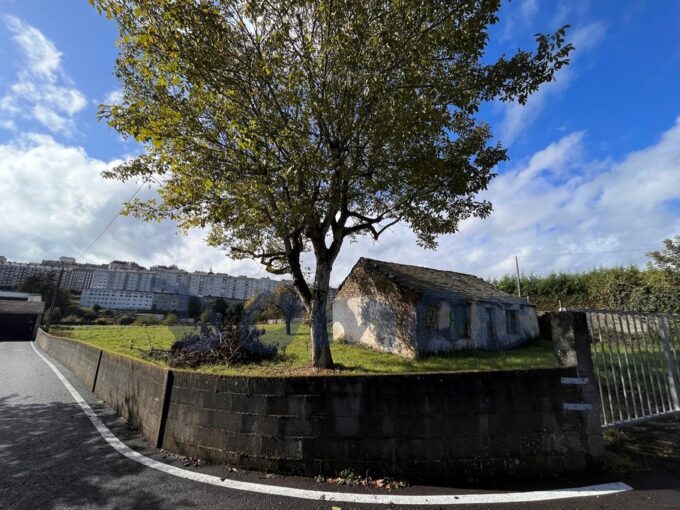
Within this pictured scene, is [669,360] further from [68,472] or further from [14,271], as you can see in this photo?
[14,271]

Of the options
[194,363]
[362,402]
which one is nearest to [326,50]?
[362,402]

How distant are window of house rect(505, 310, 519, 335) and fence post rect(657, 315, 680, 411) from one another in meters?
11.4

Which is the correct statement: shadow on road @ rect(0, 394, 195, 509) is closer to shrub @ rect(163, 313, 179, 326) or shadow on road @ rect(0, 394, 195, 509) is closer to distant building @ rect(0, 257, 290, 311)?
shrub @ rect(163, 313, 179, 326)

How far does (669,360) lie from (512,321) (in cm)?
1208

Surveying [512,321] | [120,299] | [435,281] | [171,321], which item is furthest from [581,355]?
[120,299]

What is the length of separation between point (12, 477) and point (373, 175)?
844 centimetres

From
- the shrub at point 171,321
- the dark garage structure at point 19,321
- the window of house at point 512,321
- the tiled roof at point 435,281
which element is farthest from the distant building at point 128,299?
the window of house at point 512,321

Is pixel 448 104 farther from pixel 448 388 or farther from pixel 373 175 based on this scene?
pixel 448 388

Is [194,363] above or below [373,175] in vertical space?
below

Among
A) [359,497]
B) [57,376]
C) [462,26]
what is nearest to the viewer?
[359,497]

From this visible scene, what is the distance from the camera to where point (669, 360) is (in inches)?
239

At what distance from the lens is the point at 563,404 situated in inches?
175

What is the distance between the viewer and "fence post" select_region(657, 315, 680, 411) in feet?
19.4

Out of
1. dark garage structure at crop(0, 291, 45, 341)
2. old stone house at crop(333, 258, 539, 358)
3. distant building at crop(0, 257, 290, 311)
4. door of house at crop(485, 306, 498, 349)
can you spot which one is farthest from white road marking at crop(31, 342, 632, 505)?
distant building at crop(0, 257, 290, 311)
